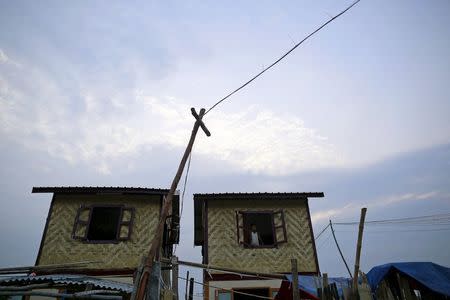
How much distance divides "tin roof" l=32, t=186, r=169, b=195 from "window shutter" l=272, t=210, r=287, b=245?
5155 mm

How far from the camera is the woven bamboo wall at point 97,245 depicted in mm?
11047

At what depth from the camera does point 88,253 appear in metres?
11.1

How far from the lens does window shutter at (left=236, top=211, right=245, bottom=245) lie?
39.0ft

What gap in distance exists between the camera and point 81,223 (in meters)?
11.6

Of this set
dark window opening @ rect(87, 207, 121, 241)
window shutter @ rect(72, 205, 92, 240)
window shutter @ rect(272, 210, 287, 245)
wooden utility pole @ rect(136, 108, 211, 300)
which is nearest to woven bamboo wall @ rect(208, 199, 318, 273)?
window shutter @ rect(272, 210, 287, 245)

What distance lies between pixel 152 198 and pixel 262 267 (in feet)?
18.7

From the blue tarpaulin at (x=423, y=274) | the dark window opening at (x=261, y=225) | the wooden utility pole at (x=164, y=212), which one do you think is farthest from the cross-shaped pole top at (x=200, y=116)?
the blue tarpaulin at (x=423, y=274)

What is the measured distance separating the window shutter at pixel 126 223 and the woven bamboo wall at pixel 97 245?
188 mm

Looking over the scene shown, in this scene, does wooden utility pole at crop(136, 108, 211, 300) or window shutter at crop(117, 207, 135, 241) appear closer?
wooden utility pole at crop(136, 108, 211, 300)

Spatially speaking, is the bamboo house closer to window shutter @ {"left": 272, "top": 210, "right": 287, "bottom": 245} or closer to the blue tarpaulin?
window shutter @ {"left": 272, "top": 210, "right": 287, "bottom": 245}

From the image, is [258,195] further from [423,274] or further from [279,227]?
[423,274]

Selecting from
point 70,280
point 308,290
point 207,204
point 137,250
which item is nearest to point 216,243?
point 207,204

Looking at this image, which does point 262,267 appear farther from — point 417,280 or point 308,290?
point 417,280

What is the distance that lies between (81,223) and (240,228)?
6.77 meters
